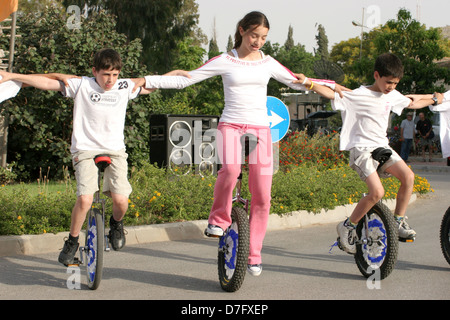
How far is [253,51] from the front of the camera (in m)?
5.52

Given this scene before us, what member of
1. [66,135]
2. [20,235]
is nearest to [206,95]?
[66,135]

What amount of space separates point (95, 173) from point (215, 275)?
145 centimetres

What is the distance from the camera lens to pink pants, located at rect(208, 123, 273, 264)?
5406 mm

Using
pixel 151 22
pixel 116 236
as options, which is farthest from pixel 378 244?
pixel 151 22

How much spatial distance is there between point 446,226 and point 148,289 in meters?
2.79

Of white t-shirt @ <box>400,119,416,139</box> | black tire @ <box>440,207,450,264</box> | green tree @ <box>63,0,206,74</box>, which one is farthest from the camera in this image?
green tree @ <box>63,0,206,74</box>

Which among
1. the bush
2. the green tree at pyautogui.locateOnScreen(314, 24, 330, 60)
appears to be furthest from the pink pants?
the green tree at pyautogui.locateOnScreen(314, 24, 330, 60)

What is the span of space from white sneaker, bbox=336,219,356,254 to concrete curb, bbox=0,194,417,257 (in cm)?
255

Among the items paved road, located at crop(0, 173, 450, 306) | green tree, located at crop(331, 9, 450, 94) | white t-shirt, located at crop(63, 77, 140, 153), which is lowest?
paved road, located at crop(0, 173, 450, 306)

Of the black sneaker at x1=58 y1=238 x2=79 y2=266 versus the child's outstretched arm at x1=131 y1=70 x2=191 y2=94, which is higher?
the child's outstretched arm at x1=131 y1=70 x2=191 y2=94

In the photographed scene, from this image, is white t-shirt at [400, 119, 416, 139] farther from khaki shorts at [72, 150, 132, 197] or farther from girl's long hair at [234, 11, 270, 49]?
khaki shorts at [72, 150, 132, 197]

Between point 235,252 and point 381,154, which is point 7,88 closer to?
point 235,252

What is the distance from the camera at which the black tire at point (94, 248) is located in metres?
5.31

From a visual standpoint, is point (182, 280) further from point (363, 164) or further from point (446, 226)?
point (446, 226)
